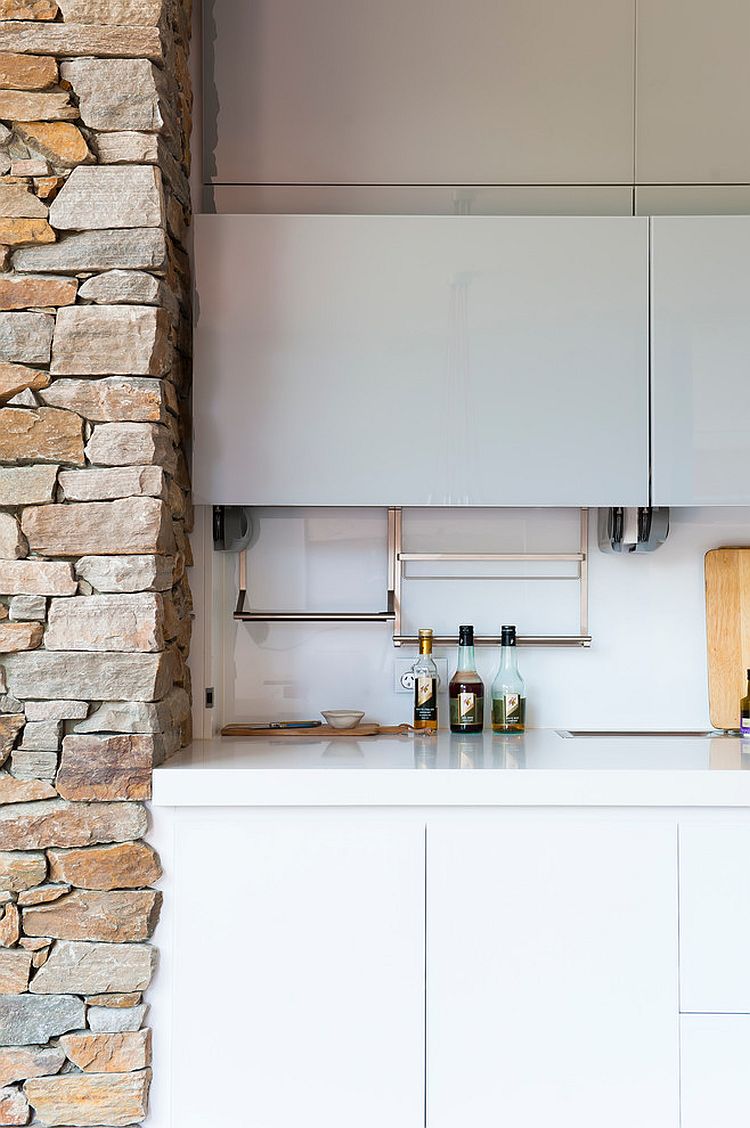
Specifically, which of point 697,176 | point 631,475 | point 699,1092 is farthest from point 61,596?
point 697,176

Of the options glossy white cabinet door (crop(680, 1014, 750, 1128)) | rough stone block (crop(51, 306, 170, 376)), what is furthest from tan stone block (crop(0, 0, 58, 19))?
glossy white cabinet door (crop(680, 1014, 750, 1128))

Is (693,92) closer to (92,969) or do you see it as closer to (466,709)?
(466,709)

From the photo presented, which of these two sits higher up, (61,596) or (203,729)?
(61,596)

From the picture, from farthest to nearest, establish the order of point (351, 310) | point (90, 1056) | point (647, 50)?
point (647, 50)
point (351, 310)
point (90, 1056)

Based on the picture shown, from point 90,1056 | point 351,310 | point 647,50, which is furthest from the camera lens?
point 647,50

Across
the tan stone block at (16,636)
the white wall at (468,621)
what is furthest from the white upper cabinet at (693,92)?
the tan stone block at (16,636)

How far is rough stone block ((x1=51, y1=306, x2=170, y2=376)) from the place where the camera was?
6.08 feet

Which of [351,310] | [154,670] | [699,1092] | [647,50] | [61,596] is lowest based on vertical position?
[699,1092]

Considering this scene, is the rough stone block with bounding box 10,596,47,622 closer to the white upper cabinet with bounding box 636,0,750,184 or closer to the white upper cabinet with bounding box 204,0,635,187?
the white upper cabinet with bounding box 204,0,635,187

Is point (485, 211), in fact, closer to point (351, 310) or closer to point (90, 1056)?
point (351, 310)

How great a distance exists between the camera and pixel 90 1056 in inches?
70.3

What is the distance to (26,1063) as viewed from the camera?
178cm

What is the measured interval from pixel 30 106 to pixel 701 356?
4.54 feet

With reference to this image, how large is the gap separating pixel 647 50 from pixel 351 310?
931 mm
